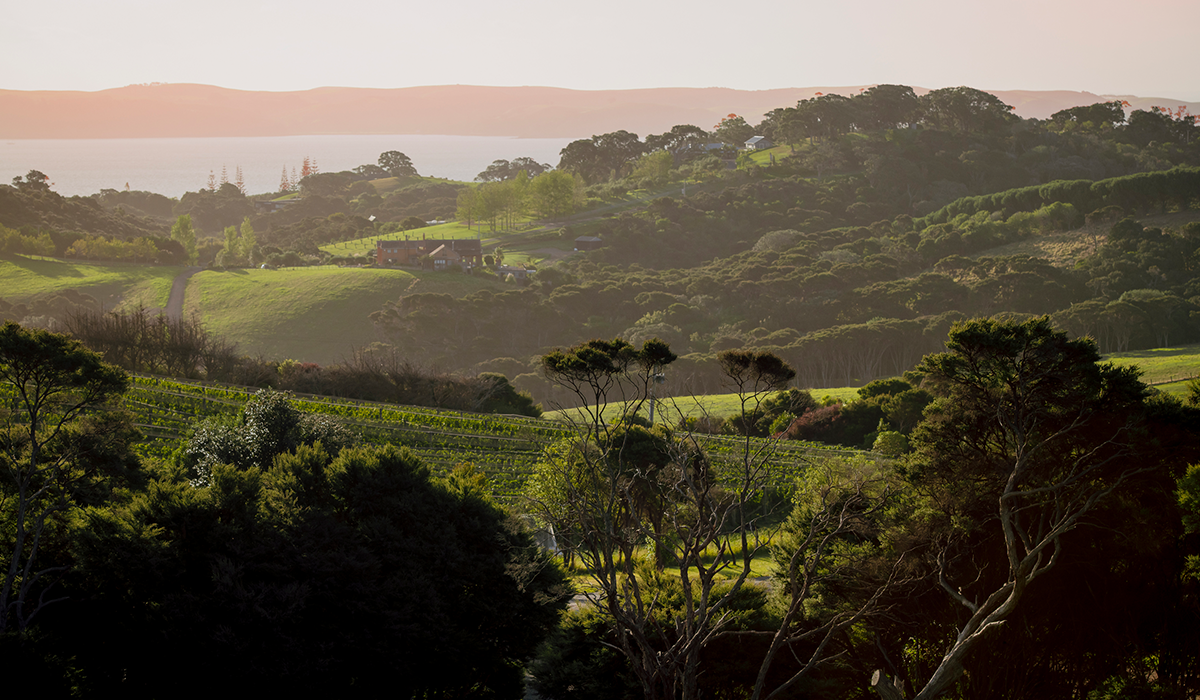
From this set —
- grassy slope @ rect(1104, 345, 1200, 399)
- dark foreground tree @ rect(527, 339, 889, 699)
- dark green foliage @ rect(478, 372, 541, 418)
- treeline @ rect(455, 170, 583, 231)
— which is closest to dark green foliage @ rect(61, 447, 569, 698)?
dark foreground tree @ rect(527, 339, 889, 699)

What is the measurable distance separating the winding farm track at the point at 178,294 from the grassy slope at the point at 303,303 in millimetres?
616

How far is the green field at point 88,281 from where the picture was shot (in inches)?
2498

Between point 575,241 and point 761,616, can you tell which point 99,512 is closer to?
point 761,616

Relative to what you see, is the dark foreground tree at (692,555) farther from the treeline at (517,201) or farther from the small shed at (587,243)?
the treeline at (517,201)

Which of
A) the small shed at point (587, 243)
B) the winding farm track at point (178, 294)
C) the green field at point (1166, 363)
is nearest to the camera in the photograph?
the green field at point (1166, 363)

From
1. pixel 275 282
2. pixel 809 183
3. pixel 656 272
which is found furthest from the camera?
pixel 809 183

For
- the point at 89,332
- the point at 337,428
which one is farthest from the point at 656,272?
the point at 337,428

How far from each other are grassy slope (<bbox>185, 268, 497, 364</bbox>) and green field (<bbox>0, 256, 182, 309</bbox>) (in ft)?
9.67

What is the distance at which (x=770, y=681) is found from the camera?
1148cm

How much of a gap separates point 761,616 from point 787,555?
7.04 ft

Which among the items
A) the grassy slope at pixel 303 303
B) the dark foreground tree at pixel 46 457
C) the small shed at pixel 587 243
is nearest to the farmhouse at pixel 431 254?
the grassy slope at pixel 303 303

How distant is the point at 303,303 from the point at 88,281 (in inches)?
696

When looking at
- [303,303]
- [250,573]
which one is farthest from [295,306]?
[250,573]

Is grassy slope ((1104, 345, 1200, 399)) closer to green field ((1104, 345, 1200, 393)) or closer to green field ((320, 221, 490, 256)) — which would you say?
green field ((1104, 345, 1200, 393))
